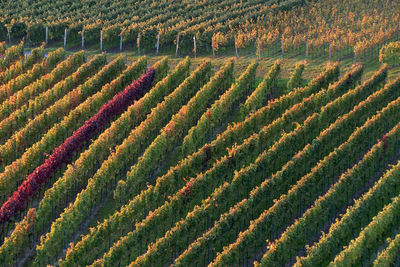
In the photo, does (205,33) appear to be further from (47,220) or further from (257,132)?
(47,220)

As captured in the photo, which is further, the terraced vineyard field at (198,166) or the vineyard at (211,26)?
the vineyard at (211,26)

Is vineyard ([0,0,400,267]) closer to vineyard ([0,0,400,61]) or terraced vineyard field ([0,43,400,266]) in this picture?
terraced vineyard field ([0,43,400,266])

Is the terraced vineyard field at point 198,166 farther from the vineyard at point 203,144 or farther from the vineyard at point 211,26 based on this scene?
the vineyard at point 211,26

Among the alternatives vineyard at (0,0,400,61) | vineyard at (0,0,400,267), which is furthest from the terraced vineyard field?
vineyard at (0,0,400,61)

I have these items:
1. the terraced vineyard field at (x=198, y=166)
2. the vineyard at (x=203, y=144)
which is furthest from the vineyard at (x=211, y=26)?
the terraced vineyard field at (x=198, y=166)

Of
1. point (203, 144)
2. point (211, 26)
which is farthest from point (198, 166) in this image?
point (211, 26)

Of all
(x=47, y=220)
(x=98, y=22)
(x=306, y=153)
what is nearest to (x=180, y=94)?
(x=306, y=153)
